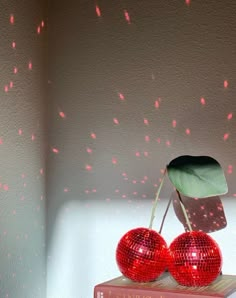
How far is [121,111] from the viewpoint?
1.93 meters

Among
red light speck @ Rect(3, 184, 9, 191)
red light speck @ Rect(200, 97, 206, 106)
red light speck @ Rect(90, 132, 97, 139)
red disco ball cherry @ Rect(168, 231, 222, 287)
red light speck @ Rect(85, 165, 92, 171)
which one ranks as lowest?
red disco ball cherry @ Rect(168, 231, 222, 287)

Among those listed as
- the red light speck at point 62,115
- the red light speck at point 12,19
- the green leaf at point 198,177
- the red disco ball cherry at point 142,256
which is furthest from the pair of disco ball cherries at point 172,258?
the red light speck at point 12,19

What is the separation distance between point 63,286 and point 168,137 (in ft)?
1.86

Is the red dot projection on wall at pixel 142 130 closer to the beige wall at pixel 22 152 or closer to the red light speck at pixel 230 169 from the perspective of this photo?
the red light speck at pixel 230 169

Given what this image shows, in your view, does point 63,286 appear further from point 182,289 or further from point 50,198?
point 182,289

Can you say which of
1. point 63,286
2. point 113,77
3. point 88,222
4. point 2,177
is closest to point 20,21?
point 113,77

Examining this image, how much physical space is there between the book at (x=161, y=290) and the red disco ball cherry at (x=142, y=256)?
0.09 ft

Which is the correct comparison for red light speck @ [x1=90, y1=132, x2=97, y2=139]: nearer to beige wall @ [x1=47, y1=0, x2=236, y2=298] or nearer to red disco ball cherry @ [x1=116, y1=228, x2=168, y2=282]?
beige wall @ [x1=47, y1=0, x2=236, y2=298]

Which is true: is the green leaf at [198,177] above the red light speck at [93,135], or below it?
below

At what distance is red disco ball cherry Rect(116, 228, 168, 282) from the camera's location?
62.3 inches

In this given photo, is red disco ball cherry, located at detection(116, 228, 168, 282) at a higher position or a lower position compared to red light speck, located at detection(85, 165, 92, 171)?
lower

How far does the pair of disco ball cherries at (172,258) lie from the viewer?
61.1 inches

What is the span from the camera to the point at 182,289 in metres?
1.55

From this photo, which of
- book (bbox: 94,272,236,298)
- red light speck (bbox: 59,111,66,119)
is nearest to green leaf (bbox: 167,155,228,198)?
book (bbox: 94,272,236,298)
